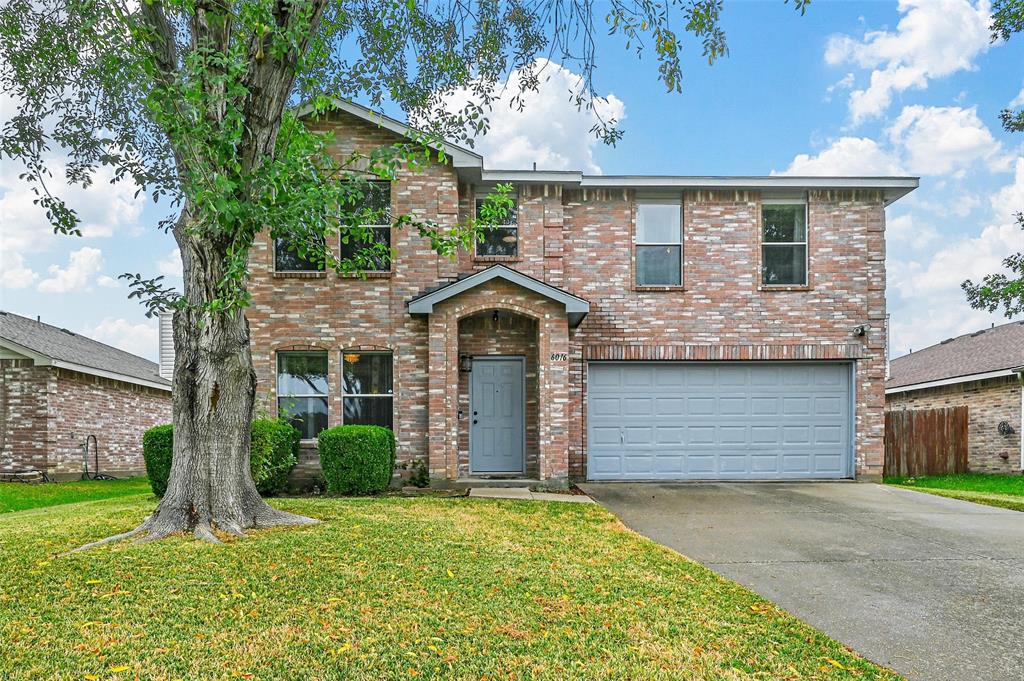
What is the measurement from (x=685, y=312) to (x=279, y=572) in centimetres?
963

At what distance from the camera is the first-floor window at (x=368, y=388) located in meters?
12.4

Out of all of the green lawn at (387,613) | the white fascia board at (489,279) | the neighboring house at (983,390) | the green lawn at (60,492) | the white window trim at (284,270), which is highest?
the white window trim at (284,270)

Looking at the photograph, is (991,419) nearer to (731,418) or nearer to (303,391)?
(731,418)

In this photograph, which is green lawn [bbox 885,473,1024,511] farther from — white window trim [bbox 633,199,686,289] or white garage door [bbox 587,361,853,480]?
white window trim [bbox 633,199,686,289]

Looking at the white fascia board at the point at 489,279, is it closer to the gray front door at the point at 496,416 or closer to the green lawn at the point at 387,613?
the gray front door at the point at 496,416

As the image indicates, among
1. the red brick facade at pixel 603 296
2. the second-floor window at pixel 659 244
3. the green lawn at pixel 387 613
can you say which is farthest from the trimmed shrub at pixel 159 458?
the second-floor window at pixel 659 244

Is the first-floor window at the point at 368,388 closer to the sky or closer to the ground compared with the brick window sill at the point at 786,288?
closer to the ground

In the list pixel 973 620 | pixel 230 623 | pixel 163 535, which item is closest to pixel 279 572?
pixel 230 623

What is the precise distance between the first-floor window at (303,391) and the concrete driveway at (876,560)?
505 centimetres

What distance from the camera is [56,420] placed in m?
15.6

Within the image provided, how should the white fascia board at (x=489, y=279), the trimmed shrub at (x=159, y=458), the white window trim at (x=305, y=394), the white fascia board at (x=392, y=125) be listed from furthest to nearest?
1. the white window trim at (x=305, y=394)
2. the white fascia board at (x=392, y=125)
3. the white fascia board at (x=489, y=279)
4. the trimmed shrub at (x=159, y=458)

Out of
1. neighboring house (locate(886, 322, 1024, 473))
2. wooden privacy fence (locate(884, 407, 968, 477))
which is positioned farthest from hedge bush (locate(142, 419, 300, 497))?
neighboring house (locate(886, 322, 1024, 473))

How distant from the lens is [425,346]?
12352 millimetres

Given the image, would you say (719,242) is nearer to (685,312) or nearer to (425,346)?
(685,312)
